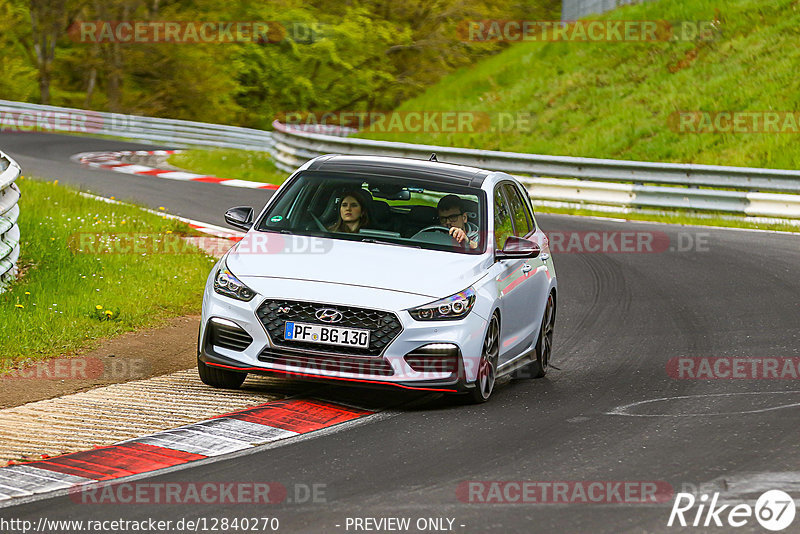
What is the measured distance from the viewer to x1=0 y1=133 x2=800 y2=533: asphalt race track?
566cm

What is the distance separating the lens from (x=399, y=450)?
6.87 meters

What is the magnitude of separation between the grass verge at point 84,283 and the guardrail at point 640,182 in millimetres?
9154

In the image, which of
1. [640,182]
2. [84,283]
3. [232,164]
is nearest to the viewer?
[84,283]

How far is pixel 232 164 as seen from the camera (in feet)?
103

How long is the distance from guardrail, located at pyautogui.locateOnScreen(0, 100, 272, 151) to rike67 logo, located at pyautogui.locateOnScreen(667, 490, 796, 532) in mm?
30796

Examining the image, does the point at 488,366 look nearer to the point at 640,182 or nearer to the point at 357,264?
the point at 357,264

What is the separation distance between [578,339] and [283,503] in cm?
596

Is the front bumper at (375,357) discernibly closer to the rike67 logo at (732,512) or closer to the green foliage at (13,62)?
the rike67 logo at (732,512)

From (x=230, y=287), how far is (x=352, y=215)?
1285mm

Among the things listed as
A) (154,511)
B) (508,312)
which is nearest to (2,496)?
(154,511)

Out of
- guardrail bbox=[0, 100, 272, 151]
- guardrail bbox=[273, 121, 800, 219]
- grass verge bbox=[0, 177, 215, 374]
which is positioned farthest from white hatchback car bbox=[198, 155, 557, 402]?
guardrail bbox=[0, 100, 272, 151]

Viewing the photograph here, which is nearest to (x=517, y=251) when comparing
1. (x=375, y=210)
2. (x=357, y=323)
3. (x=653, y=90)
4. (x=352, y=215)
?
(x=375, y=210)

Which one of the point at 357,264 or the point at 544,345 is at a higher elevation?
the point at 357,264

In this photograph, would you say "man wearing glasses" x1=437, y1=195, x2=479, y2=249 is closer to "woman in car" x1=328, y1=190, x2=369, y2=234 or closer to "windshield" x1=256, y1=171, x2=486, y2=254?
"windshield" x1=256, y1=171, x2=486, y2=254
